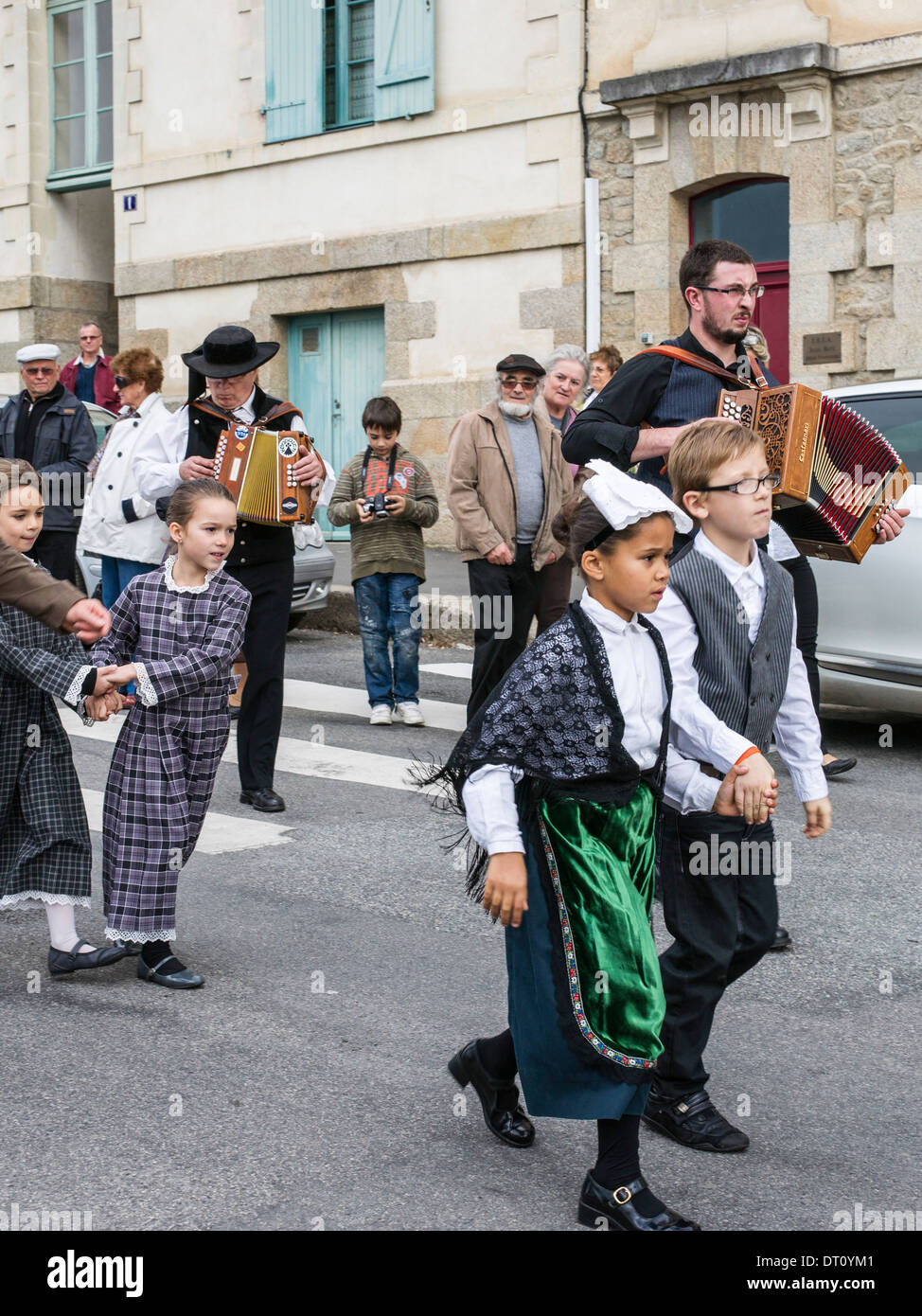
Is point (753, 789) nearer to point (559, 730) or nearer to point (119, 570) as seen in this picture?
point (559, 730)

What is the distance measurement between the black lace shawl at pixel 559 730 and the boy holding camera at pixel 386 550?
19.1 feet

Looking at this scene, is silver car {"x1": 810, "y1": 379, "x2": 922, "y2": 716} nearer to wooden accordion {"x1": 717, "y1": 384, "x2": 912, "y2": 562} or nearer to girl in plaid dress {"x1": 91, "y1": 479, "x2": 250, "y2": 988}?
wooden accordion {"x1": 717, "y1": 384, "x2": 912, "y2": 562}

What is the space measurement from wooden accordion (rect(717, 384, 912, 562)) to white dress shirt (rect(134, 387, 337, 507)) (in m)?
2.51

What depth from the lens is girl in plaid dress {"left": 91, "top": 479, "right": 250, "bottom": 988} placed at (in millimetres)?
4883

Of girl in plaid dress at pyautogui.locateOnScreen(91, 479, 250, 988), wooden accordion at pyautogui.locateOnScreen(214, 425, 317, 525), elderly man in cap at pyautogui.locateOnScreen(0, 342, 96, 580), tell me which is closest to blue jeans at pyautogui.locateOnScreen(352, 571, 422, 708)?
elderly man in cap at pyautogui.locateOnScreen(0, 342, 96, 580)

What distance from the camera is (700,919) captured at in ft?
12.3

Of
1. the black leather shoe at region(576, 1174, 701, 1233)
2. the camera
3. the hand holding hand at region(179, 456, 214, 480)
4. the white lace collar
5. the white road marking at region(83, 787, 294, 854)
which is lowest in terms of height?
the black leather shoe at region(576, 1174, 701, 1233)

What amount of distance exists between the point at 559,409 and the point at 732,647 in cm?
528

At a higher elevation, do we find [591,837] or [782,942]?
[591,837]

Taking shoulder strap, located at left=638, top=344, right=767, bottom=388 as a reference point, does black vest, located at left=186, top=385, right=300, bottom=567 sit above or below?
below

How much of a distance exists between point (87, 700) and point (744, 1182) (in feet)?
7.35

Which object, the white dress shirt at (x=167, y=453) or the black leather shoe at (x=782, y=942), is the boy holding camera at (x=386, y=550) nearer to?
the white dress shirt at (x=167, y=453)

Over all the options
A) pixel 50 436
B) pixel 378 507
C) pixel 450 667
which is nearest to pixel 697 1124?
pixel 378 507

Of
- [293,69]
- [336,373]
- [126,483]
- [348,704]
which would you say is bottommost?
Answer: [348,704]
